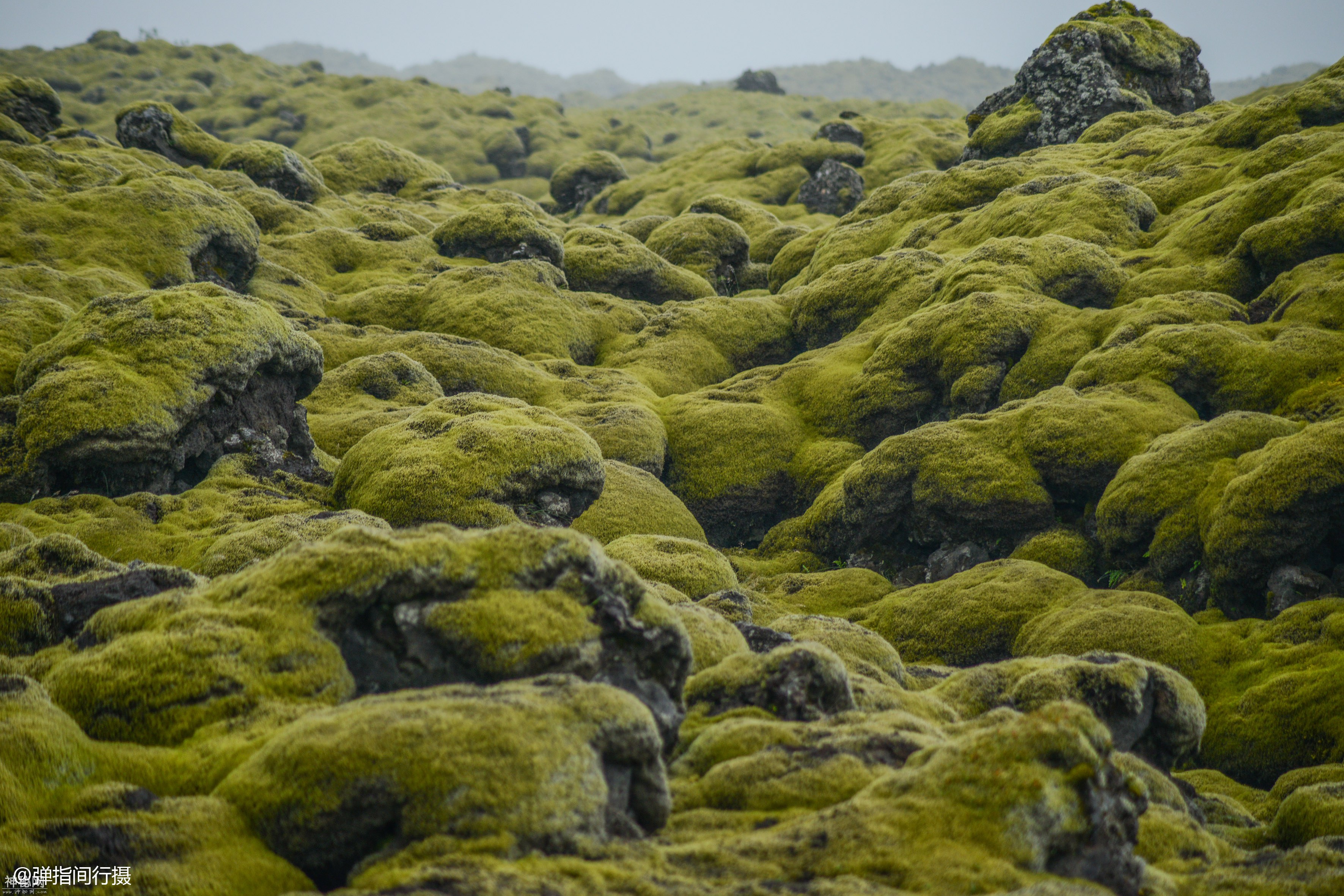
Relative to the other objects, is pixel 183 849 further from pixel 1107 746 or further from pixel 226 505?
pixel 226 505

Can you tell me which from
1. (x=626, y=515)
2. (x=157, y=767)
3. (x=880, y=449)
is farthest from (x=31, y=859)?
(x=880, y=449)

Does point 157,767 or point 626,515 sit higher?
point 157,767

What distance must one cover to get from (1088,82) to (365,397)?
1962 inches

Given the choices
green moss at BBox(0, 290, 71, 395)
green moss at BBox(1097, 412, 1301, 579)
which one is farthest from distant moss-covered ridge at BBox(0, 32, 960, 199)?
green moss at BBox(1097, 412, 1301, 579)

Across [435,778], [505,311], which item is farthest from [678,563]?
[505,311]

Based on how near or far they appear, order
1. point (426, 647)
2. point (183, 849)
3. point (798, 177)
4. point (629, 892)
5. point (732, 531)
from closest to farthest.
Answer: point (629, 892), point (183, 849), point (426, 647), point (732, 531), point (798, 177)

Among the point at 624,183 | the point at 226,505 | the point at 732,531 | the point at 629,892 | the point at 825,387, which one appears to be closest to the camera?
the point at 629,892

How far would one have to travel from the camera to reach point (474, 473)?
70.2ft

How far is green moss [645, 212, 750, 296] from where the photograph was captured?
2072 inches

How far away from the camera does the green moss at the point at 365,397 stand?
27312mm

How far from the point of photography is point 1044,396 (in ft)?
87.1

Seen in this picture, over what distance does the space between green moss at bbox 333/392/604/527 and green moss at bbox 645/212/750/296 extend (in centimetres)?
3077

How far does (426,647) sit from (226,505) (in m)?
14.1

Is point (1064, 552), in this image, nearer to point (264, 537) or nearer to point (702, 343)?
point (264, 537)
